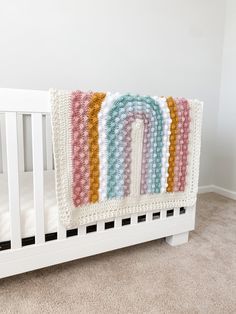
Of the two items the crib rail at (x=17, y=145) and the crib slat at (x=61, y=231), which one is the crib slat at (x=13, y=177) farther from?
the crib slat at (x=61, y=231)

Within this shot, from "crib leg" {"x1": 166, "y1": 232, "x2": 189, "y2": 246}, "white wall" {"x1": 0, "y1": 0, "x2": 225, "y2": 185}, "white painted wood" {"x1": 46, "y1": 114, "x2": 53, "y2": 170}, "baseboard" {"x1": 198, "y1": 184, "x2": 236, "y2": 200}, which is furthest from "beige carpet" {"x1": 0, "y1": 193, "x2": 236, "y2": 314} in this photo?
"white wall" {"x1": 0, "y1": 0, "x2": 225, "y2": 185}

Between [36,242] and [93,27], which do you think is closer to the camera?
[36,242]

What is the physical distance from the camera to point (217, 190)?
80.0 inches

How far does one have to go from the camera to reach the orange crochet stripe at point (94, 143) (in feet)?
2.64

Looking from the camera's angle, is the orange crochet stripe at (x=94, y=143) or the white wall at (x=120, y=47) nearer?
the orange crochet stripe at (x=94, y=143)

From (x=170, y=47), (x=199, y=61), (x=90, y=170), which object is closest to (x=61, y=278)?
(x=90, y=170)

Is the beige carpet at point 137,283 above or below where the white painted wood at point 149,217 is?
below

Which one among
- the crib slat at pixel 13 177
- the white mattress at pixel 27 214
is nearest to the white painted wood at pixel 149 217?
the white mattress at pixel 27 214

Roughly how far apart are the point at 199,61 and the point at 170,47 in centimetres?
28

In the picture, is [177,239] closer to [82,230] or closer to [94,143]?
[82,230]

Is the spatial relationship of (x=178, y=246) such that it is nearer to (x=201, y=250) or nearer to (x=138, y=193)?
(x=201, y=250)

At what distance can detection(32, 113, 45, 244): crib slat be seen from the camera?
76cm

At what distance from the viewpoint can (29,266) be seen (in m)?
0.81

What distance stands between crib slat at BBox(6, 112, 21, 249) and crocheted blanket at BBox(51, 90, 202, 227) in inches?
4.6
